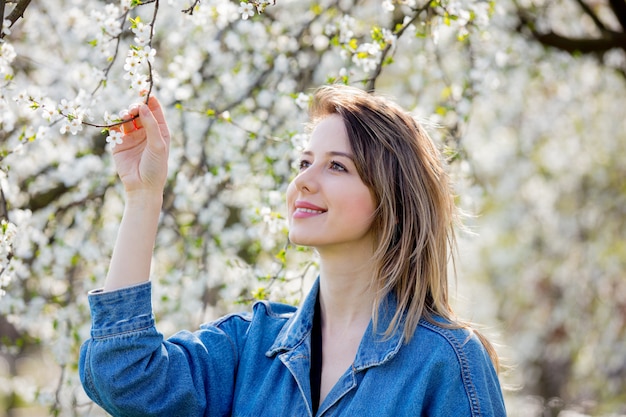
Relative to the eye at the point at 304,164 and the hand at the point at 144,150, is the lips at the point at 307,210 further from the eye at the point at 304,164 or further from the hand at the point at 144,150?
the hand at the point at 144,150

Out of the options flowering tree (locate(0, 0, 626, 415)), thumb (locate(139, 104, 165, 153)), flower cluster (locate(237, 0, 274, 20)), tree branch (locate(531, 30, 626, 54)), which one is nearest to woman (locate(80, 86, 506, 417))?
thumb (locate(139, 104, 165, 153))

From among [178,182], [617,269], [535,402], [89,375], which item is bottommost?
[535,402]

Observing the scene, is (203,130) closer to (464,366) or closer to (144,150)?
(144,150)

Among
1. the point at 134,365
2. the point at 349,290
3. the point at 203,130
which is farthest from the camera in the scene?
the point at 203,130

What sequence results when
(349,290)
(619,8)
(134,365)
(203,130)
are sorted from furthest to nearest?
1. (619,8)
2. (203,130)
3. (349,290)
4. (134,365)

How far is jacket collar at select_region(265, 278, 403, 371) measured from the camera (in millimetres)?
1794

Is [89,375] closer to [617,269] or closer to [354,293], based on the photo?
[354,293]

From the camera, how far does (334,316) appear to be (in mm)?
1958

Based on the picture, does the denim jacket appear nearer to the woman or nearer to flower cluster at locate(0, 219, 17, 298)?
the woman

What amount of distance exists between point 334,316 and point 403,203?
12.4 inches

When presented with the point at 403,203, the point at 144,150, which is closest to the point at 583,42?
the point at 403,203

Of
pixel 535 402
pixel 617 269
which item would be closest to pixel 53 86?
pixel 535 402

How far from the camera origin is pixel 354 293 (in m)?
1.94

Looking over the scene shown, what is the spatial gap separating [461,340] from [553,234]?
19.5ft
